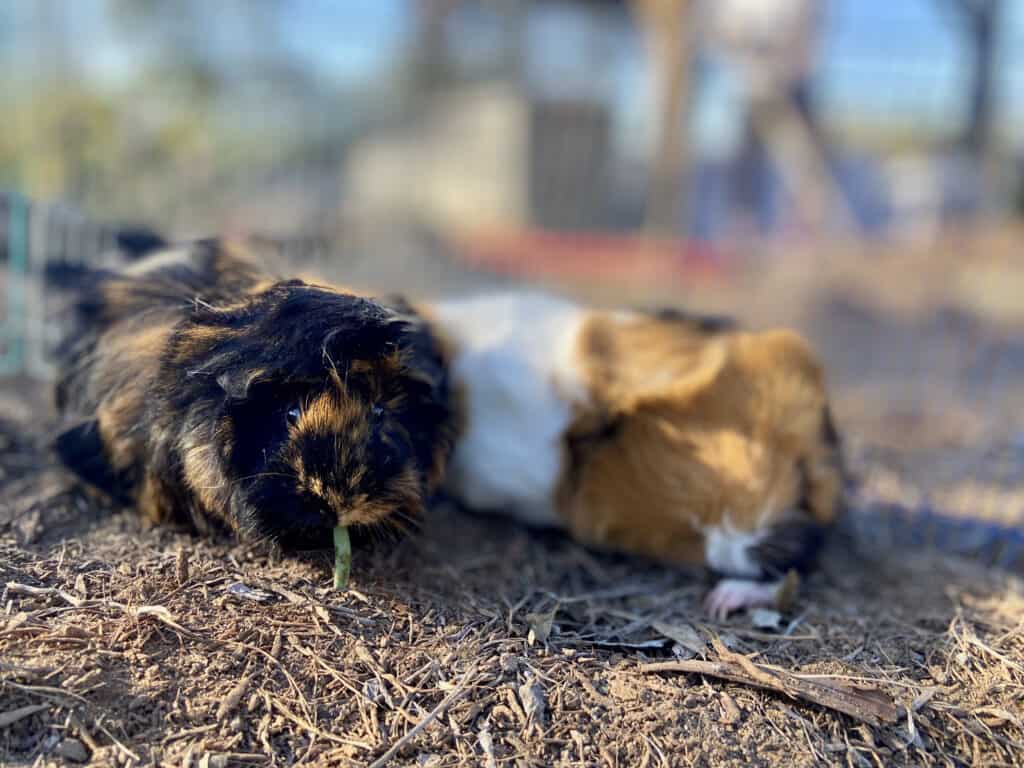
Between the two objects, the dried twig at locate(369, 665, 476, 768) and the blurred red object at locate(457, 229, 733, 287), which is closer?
the dried twig at locate(369, 665, 476, 768)

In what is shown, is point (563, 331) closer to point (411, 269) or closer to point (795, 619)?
point (795, 619)

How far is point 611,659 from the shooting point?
181 centimetres

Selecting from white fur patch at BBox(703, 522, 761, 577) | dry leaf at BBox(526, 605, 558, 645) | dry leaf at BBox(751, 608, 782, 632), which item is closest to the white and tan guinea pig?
white fur patch at BBox(703, 522, 761, 577)

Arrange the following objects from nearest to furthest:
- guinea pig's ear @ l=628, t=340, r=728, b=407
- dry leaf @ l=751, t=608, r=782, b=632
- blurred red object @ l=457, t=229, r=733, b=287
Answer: dry leaf @ l=751, t=608, r=782, b=632, guinea pig's ear @ l=628, t=340, r=728, b=407, blurred red object @ l=457, t=229, r=733, b=287

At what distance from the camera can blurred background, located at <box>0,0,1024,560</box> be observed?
4.13 meters

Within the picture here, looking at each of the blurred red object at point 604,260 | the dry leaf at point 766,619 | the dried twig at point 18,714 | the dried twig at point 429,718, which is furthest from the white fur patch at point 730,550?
the blurred red object at point 604,260

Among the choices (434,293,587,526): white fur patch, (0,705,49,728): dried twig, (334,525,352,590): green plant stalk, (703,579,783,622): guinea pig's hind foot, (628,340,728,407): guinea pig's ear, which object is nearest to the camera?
(0,705,49,728): dried twig

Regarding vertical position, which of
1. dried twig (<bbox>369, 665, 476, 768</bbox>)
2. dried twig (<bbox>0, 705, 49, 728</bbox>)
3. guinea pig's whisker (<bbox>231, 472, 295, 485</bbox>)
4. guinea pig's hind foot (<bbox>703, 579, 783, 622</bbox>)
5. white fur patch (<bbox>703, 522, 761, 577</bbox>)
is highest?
guinea pig's whisker (<bbox>231, 472, 295, 485</bbox>)

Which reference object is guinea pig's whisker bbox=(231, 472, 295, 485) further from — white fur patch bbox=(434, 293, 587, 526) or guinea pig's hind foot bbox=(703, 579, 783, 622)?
guinea pig's hind foot bbox=(703, 579, 783, 622)

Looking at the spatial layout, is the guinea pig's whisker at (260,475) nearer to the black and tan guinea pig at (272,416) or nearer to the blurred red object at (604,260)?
the black and tan guinea pig at (272,416)

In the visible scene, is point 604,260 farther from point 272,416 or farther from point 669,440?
point 272,416

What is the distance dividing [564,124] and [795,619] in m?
8.97

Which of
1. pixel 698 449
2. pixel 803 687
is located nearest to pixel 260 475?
pixel 803 687

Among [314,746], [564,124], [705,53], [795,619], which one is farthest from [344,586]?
[564,124]
